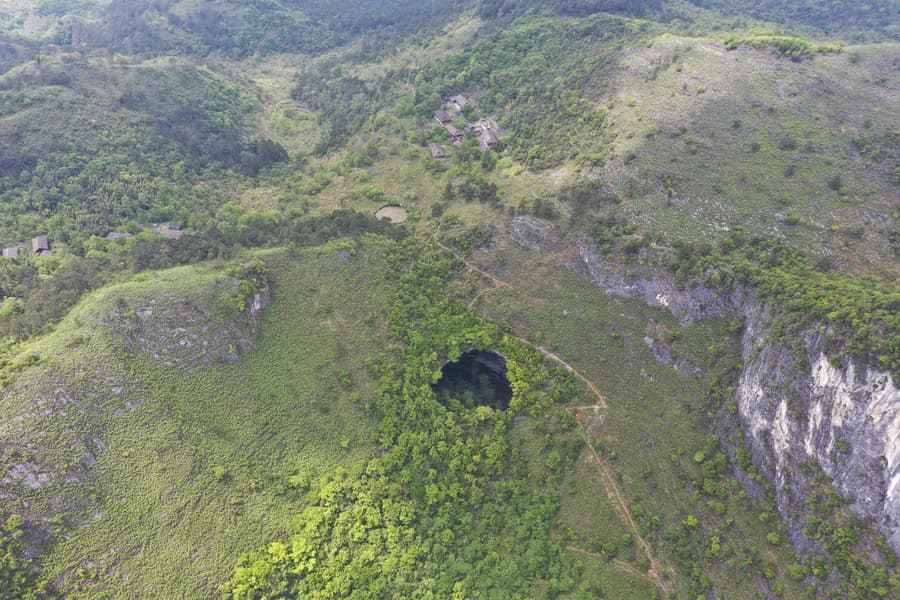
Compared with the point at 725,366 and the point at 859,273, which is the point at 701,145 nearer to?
the point at 859,273

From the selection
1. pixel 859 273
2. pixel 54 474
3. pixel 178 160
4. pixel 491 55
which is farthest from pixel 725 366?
pixel 178 160

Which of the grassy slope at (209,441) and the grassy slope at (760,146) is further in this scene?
the grassy slope at (760,146)

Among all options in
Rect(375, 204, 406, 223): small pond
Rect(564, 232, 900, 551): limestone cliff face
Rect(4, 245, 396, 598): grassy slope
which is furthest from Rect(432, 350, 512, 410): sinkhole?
Rect(375, 204, 406, 223): small pond

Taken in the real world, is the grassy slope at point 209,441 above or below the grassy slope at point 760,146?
below

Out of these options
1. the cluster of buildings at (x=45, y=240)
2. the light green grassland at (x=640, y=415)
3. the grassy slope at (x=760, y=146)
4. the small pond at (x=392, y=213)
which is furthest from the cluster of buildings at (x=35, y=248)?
the grassy slope at (x=760, y=146)

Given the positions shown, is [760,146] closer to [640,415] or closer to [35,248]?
[640,415]

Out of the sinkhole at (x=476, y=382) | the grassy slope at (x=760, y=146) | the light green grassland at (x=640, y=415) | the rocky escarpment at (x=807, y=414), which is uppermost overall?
the grassy slope at (x=760, y=146)

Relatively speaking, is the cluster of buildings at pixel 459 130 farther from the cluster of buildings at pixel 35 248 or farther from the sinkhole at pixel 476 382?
the cluster of buildings at pixel 35 248

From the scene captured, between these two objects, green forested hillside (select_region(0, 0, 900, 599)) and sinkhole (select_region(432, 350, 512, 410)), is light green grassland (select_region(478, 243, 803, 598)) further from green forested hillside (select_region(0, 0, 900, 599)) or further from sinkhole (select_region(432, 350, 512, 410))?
sinkhole (select_region(432, 350, 512, 410))
